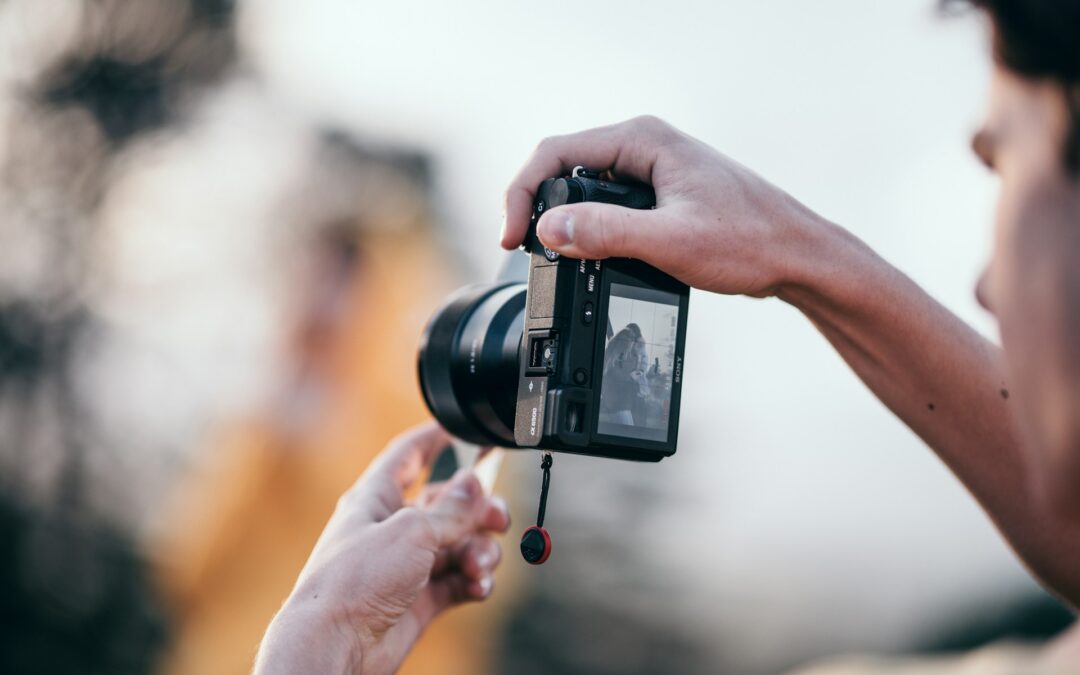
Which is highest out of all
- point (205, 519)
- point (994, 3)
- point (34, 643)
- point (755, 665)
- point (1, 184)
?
point (1, 184)

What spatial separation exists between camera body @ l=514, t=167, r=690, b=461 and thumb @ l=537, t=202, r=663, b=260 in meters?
0.05

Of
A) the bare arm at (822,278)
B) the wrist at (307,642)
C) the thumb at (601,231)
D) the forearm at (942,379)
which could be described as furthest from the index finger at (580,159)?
the wrist at (307,642)

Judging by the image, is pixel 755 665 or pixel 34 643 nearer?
pixel 755 665

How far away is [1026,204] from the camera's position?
34.1 inches

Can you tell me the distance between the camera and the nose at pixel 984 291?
101 centimetres

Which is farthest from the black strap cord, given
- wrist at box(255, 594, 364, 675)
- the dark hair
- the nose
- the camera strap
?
the dark hair

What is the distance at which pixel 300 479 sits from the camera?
101 inches

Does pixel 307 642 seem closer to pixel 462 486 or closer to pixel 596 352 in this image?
pixel 462 486

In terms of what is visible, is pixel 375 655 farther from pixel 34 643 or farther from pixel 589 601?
pixel 34 643

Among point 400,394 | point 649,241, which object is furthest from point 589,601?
point 649,241

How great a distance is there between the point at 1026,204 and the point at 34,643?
5171 millimetres

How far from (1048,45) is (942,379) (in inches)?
22.2

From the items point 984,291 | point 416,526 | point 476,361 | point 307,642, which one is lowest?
point 307,642

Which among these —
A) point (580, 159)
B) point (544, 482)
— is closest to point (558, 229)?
point (580, 159)
